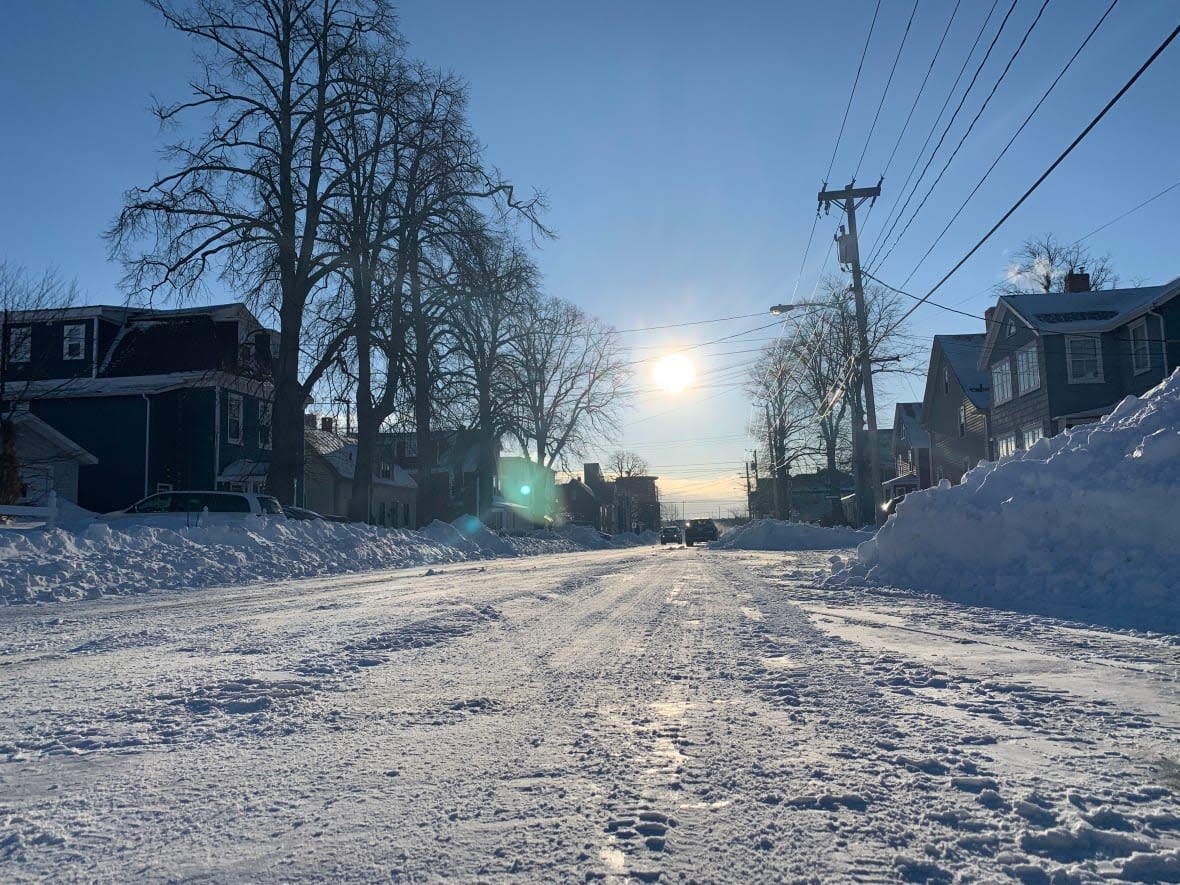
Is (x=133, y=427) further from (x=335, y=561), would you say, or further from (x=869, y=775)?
(x=869, y=775)

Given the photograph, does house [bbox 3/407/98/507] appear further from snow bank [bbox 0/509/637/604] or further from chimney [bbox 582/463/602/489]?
chimney [bbox 582/463/602/489]

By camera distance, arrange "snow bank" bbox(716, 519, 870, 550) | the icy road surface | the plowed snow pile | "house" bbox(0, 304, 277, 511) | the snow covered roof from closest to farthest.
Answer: the icy road surface < the plowed snow pile < the snow covered roof < "house" bbox(0, 304, 277, 511) < "snow bank" bbox(716, 519, 870, 550)

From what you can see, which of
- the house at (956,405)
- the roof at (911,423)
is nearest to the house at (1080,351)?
the house at (956,405)

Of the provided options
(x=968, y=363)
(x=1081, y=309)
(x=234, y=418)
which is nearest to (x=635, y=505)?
(x=968, y=363)

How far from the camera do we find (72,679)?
232 inches

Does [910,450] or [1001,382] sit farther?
[910,450]

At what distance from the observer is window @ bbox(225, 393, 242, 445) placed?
3644cm

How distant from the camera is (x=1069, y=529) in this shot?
1018 centimetres

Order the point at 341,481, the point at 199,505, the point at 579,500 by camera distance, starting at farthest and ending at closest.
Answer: the point at 579,500, the point at 341,481, the point at 199,505

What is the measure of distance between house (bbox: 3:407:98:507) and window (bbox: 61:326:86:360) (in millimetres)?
5345

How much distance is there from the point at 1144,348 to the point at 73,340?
39197mm

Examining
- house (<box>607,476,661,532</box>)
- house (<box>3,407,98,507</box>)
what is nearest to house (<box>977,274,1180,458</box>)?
house (<box>3,407,98,507</box>)

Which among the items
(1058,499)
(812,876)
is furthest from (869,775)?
(1058,499)

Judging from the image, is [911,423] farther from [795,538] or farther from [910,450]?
[795,538]
